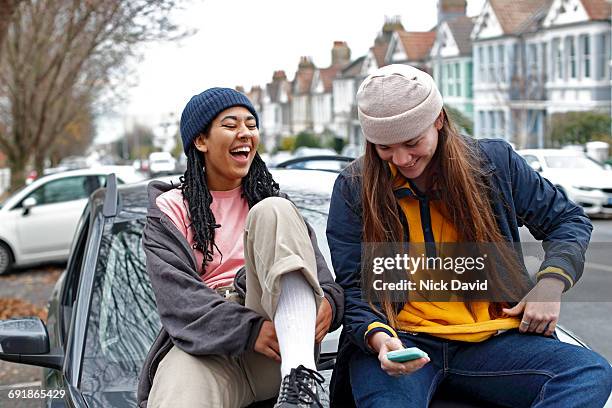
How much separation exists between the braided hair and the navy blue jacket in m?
0.44

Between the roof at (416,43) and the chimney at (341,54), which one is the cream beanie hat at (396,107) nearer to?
the roof at (416,43)

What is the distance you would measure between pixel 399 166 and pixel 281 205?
0.39 meters

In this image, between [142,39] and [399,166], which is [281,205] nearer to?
[399,166]

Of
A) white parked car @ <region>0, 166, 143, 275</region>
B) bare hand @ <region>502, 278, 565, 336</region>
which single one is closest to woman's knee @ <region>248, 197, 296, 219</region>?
bare hand @ <region>502, 278, 565, 336</region>

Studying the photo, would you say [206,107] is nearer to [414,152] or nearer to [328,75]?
[414,152]

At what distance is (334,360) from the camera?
9.61 ft

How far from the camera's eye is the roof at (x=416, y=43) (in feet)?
Answer: 180

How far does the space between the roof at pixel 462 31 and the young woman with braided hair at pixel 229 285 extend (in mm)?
45855

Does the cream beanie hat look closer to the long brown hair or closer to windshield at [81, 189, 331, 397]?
the long brown hair

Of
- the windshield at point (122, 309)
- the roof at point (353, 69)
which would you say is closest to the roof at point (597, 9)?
the roof at point (353, 69)

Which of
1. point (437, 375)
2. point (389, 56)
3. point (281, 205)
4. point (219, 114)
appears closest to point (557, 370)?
point (437, 375)

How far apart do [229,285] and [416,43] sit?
179ft

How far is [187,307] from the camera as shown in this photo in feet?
8.63

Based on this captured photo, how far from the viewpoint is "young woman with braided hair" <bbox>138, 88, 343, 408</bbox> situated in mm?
2457
